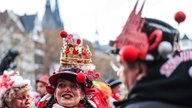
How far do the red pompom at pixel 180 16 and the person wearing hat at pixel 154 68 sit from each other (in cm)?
23

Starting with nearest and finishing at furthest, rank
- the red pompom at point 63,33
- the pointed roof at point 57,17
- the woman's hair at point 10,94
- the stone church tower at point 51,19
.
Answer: the woman's hair at point 10,94, the red pompom at point 63,33, the stone church tower at point 51,19, the pointed roof at point 57,17

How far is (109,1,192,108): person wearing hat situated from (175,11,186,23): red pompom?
0.23m

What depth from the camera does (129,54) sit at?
8.93 ft

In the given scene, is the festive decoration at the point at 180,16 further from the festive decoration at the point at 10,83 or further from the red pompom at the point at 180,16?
the festive decoration at the point at 10,83

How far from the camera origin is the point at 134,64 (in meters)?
2.79

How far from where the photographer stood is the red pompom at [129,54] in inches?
107

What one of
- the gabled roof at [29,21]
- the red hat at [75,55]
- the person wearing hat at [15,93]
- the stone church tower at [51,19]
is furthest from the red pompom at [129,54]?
the stone church tower at [51,19]

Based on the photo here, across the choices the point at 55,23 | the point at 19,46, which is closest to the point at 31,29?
the point at 19,46

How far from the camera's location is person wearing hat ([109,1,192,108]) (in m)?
2.71

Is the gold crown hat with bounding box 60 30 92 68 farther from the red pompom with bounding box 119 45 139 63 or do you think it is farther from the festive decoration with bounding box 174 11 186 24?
the red pompom with bounding box 119 45 139 63

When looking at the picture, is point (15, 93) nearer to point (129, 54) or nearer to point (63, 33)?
point (63, 33)

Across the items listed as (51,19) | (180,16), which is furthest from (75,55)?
(51,19)

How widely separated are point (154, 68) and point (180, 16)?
53 cm

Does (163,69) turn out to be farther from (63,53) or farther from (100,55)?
(100,55)
